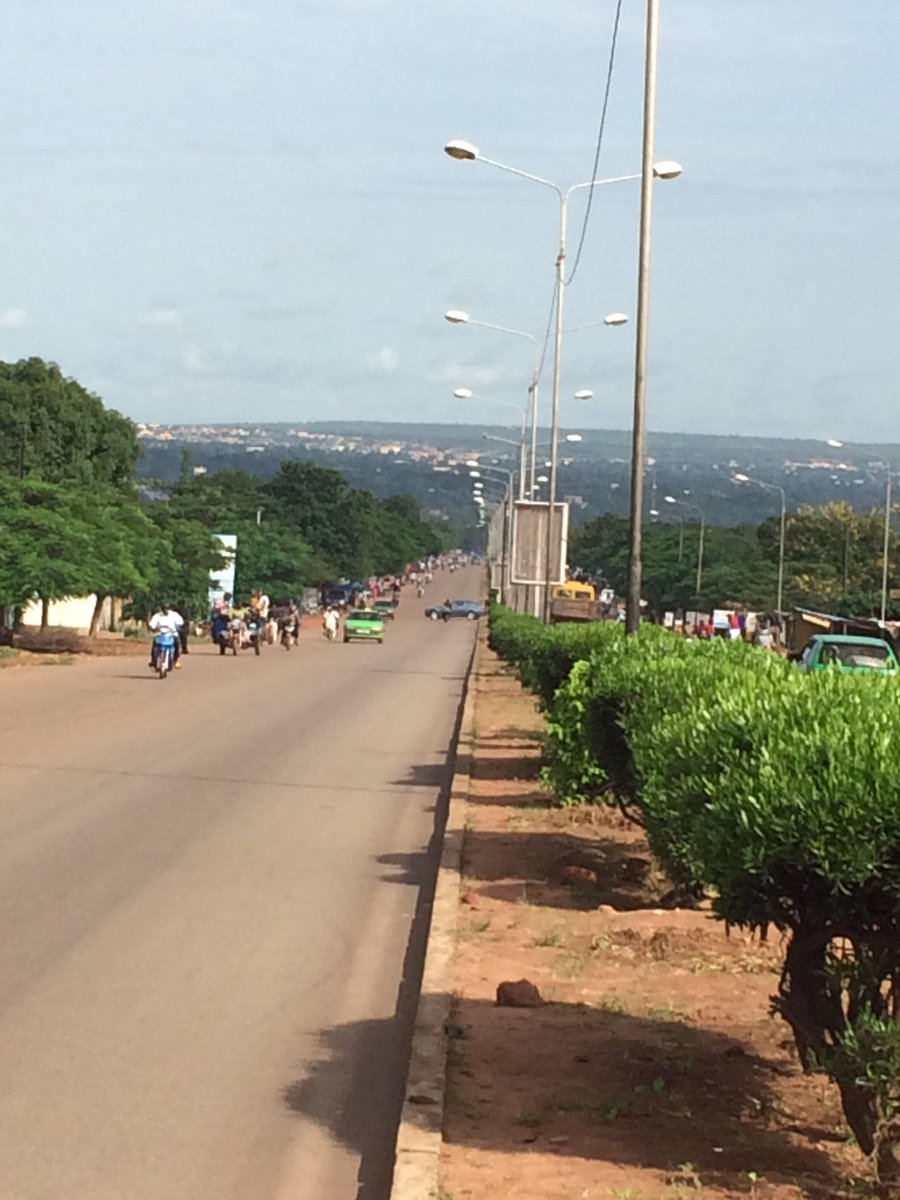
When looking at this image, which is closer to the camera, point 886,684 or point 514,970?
point 886,684

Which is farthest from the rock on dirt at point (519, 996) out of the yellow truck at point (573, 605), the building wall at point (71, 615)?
the building wall at point (71, 615)

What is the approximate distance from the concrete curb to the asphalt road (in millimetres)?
185

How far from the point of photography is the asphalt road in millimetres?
6297

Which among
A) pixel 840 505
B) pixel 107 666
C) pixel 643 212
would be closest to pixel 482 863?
pixel 643 212

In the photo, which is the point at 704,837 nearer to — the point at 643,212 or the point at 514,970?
the point at 514,970

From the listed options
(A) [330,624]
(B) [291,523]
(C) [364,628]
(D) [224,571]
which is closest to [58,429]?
(D) [224,571]

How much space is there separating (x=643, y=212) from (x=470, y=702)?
12.9m

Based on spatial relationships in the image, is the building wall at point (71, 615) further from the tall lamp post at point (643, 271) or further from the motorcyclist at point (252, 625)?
the tall lamp post at point (643, 271)

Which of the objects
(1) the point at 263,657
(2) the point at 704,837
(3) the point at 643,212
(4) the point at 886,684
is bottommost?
(1) the point at 263,657

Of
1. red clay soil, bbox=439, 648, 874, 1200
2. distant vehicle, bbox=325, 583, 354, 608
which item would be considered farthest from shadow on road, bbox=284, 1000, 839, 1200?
distant vehicle, bbox=325, 583, 354, 608

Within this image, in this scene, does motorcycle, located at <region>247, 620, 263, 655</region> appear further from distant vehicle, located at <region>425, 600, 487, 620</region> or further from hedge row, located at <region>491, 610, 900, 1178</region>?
distant vehicle, located at <region>425, 600, 487, 620</region>

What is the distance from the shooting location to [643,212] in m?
19.6

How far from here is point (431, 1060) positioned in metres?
7.02

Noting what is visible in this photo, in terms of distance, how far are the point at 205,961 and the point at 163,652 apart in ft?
88.6
